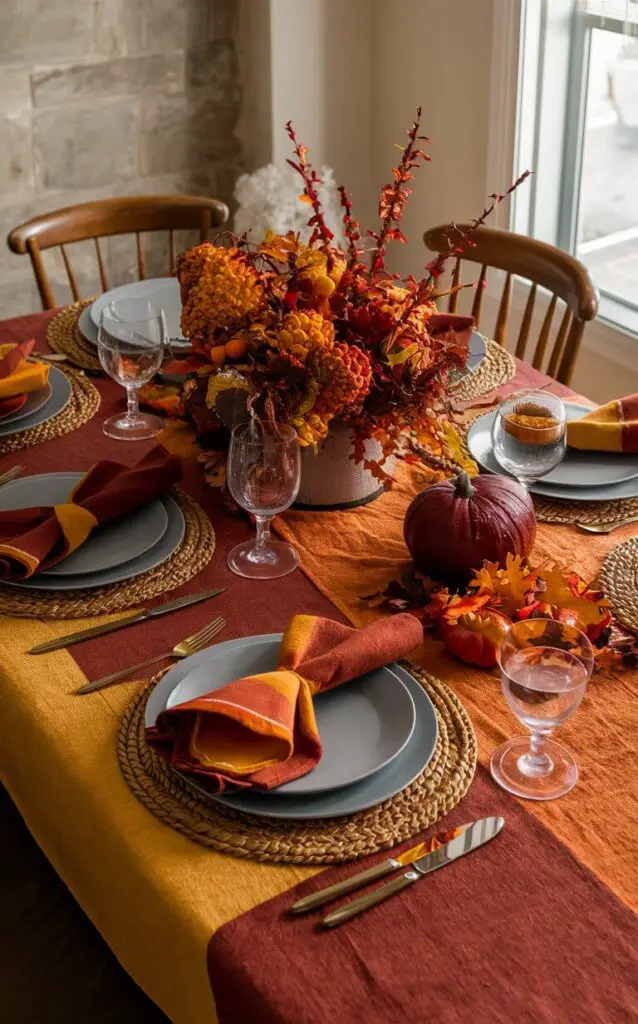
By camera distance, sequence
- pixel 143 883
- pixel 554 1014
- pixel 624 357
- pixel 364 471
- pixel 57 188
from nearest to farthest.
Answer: pixel 554 1014
pixel 143 883
pixel 364 471
pixel 624 357
pixel 57 188

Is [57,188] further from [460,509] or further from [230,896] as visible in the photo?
[230,896]

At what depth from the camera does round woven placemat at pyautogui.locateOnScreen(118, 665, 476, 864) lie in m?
0.96

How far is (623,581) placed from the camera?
4.33ft

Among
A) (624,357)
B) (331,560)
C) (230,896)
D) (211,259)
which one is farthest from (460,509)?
(624,357)

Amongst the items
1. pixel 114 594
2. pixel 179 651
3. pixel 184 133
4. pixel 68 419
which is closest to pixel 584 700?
pixel 179 651

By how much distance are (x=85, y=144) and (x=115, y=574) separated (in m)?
2.01

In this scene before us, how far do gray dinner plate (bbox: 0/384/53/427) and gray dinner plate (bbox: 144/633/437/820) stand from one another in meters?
0.67

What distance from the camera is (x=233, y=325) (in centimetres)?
135

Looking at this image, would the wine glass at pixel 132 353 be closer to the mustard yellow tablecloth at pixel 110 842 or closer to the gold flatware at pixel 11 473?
the gold flatware at pixel 11 473

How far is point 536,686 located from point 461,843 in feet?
0.51

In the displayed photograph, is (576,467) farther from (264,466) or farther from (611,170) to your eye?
(611,170)

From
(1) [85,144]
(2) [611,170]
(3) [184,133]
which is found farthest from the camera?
(3) [184,133]

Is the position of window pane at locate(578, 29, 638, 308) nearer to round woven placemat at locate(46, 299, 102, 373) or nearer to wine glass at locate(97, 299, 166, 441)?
round woven placemat at locate(46, 299, 102, 373)

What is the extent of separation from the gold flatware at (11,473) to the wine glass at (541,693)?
78 centimetres
